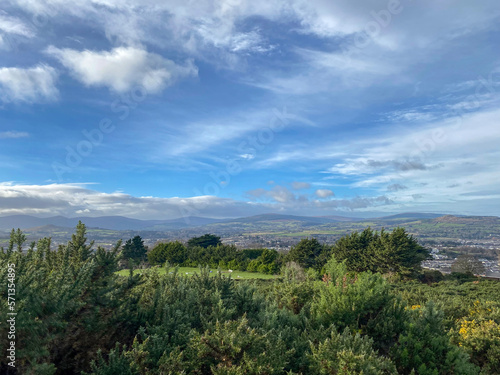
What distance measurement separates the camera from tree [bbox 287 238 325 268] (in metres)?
41.7

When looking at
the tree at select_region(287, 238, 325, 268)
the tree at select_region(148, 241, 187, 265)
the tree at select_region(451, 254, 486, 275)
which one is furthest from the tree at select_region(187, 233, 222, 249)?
the tree at select_region(451, 254, 486, 275)

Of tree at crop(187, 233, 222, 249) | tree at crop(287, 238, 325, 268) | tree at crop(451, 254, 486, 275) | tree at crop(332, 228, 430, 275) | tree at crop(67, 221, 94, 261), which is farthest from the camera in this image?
tree at crop(187, 233, 222, 249)

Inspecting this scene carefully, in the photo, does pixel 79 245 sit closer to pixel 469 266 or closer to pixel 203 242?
pixel 203 242

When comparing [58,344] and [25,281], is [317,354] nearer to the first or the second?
[58,344]

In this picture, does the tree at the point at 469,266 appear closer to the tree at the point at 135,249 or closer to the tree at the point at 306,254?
the tree at the point at 306,254

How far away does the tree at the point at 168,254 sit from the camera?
49.5 metres

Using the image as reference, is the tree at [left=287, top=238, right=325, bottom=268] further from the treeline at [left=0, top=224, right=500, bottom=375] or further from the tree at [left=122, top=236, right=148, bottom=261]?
the treeline at [left=0, top=224, right=500, bottom=375]

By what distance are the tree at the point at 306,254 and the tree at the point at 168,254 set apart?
18933mm

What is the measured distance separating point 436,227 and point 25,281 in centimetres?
21829

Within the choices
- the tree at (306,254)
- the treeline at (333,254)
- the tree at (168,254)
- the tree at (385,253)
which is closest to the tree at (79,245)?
the tree at (385,253)

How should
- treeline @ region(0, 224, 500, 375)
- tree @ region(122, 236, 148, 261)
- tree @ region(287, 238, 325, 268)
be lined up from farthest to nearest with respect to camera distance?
tree @ region(122, 236, 148, 261) < tree @ region(287, 238, 325, 268) < treeline @ region(0, 224, 500, 375)

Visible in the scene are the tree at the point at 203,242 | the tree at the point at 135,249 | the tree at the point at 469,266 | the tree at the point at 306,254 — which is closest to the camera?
the tree at the point at 306,254

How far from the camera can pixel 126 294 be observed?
7.34 metres

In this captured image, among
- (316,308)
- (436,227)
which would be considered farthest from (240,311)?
(436,227)
